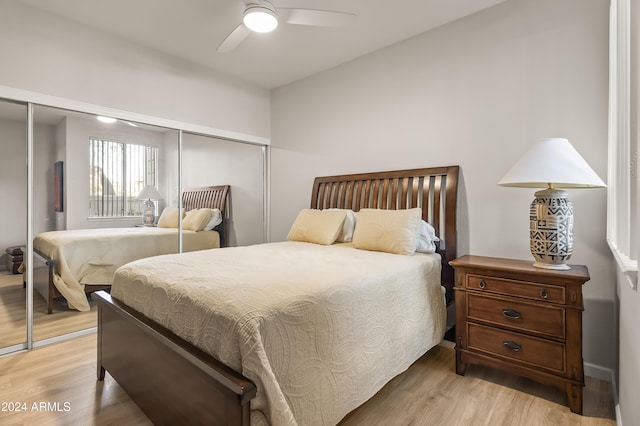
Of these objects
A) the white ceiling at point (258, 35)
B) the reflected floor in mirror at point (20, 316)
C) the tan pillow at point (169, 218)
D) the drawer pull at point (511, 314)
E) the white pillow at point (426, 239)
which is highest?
the white ceiling at point (258, 35)

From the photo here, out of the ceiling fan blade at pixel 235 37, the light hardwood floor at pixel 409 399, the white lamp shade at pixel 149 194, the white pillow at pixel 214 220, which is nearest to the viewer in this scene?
the light hardwood floor at pixel 409 399

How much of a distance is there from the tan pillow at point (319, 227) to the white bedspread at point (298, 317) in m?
0.75

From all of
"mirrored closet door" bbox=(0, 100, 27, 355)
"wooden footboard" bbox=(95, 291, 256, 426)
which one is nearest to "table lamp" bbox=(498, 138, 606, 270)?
"wooden footboard" bbox=(95, 291, 256, 426)

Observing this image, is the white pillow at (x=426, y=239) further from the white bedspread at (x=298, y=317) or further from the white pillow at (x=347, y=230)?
the white pillow at (x=347, y=230)

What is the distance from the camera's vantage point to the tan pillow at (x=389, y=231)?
2.39 m

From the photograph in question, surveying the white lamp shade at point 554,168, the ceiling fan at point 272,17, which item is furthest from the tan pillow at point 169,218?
the white lamp shade at point 554,168

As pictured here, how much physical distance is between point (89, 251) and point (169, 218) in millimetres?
782

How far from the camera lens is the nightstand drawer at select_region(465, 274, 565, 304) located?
1.80m

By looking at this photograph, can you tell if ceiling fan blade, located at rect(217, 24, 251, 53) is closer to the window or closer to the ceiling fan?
the ceiling fan

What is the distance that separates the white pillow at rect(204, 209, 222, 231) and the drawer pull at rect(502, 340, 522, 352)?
3.05 m

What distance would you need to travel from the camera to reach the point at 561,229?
1.86m

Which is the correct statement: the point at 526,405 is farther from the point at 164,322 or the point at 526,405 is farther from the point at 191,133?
the point at 191,133

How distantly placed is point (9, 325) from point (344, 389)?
2721 millimetres

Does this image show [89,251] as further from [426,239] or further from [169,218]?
[426,239]
